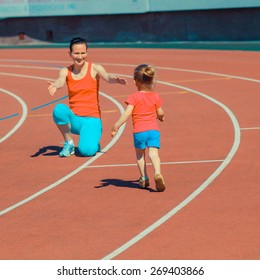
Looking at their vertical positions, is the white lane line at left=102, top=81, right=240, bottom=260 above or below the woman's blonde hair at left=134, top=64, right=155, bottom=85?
below

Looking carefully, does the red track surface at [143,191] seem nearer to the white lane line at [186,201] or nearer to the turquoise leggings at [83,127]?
the white lane line at [186,201]

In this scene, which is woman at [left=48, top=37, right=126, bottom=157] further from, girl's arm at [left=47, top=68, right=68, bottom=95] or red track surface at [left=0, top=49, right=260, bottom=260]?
red track surface at [left=0, top=49, right=260, bottom=260]

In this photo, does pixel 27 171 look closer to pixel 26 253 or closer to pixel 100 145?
pixel 100 145

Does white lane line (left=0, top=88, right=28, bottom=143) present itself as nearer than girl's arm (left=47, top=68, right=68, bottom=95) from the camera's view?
No

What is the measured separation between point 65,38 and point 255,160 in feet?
83.1

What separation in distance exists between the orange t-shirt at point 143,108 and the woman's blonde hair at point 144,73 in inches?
7.0

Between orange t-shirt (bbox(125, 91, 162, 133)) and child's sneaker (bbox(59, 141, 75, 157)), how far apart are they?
2612 millimetres

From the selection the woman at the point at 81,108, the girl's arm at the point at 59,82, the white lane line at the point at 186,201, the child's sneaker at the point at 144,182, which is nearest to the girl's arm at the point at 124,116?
the child's sneaker at the point at 144,182

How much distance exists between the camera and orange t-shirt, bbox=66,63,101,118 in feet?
46.9

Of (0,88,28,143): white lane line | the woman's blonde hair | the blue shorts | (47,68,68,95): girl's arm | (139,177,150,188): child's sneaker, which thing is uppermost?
the woman's blonde hair

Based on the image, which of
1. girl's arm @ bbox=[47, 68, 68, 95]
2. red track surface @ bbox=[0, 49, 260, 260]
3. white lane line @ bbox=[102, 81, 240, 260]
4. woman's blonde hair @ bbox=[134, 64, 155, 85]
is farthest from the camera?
girl's arm @ bbox=[47, 68, 68, 95]

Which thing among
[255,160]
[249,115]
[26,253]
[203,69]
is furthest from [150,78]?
[203,69]

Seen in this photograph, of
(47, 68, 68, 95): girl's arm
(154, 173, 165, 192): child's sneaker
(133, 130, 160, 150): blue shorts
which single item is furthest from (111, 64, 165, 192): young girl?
(47, 68, 68, 95): girl's arm

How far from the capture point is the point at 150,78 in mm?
11414
